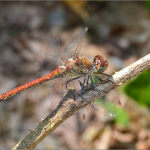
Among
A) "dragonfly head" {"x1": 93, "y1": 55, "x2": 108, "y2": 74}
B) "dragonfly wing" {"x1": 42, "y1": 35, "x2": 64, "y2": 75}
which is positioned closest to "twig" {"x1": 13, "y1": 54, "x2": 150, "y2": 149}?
"dragonfly head" {"x1": 93, "y1": 55, "x2": 108, "y2": 74}

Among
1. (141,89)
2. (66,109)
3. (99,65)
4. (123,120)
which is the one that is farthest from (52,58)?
(123,120)

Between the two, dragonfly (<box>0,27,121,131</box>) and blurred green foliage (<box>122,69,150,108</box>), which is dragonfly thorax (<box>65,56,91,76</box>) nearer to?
dragonfly (<box>0,27,121,131</box>)

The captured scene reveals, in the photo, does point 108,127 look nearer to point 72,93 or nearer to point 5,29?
point 72,93

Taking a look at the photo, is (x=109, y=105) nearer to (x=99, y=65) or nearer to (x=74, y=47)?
(x=99, y=65)

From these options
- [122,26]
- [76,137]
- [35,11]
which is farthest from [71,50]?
[35,11]

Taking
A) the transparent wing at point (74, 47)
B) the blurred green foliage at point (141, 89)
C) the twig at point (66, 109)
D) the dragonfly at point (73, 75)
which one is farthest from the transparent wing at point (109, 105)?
the blurred green foliage at point (141, 89)

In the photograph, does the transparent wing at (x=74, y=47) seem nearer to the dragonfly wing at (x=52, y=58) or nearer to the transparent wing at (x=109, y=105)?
the dragonfly wing at (x=52, y=58)
